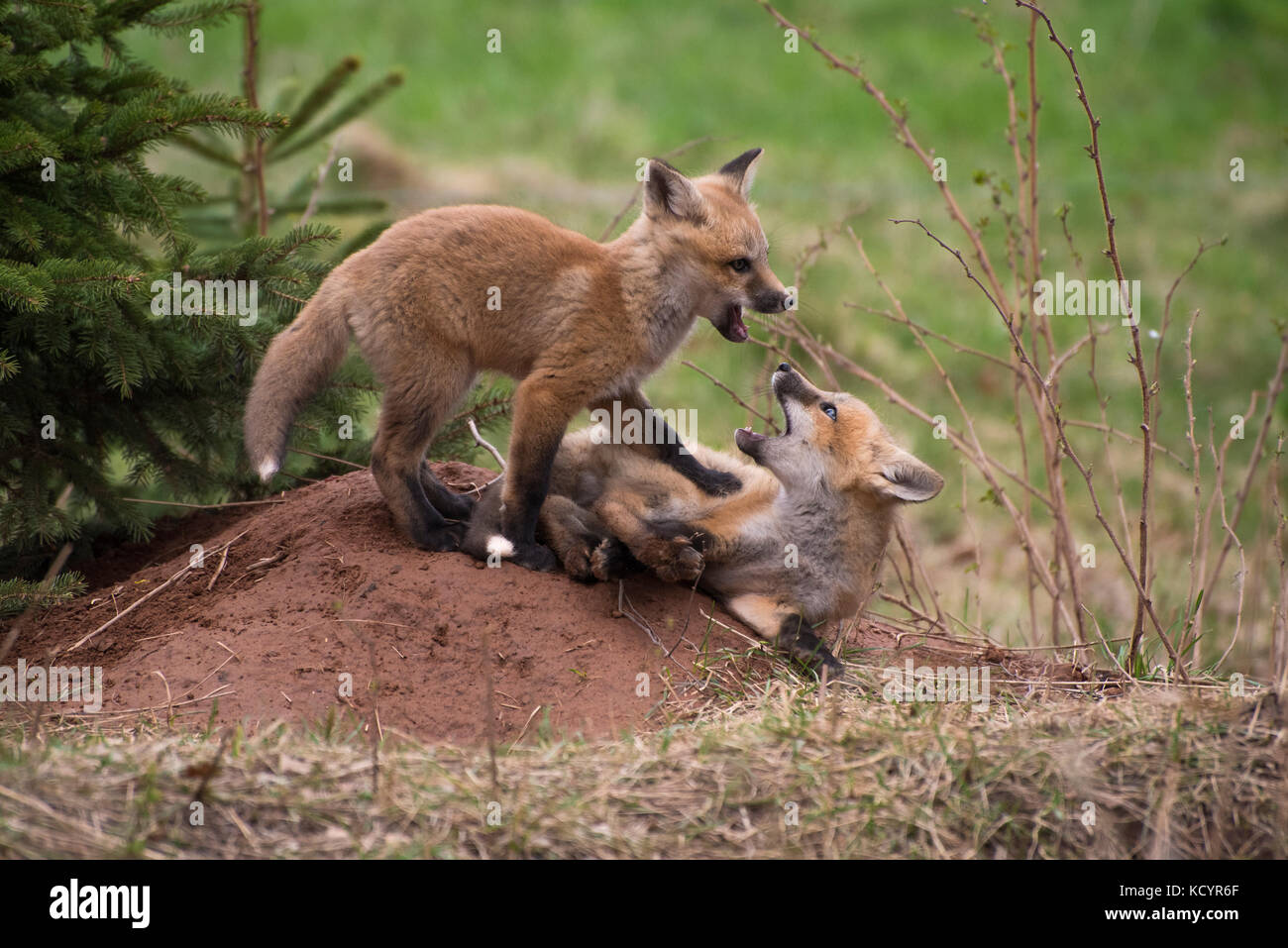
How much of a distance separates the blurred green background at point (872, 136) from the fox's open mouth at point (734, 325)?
5.05m

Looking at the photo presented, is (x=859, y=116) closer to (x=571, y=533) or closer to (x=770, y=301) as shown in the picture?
(x=770, y=301)

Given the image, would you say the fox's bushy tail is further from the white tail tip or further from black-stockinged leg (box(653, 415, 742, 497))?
black-stockinged leg (box(653, 415, 742, 497))

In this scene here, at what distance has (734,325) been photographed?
204 inches

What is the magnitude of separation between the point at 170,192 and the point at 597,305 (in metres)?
1.89

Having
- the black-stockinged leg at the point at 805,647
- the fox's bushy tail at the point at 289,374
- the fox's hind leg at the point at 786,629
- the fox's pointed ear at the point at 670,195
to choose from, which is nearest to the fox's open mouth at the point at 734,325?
the fox's pointed ear at the point at 670,195

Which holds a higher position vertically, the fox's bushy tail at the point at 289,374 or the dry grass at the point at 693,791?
the fox's bushy tail at the point at 289,374

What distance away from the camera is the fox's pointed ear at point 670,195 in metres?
5.02

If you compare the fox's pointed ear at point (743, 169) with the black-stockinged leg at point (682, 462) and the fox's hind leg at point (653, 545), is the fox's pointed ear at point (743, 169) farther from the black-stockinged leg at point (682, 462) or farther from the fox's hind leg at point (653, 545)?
the fox's hind leg at point (653, 545)

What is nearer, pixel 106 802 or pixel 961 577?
pixel 106 802

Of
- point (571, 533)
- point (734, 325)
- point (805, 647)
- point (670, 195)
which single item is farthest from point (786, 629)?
point (670, 195)
